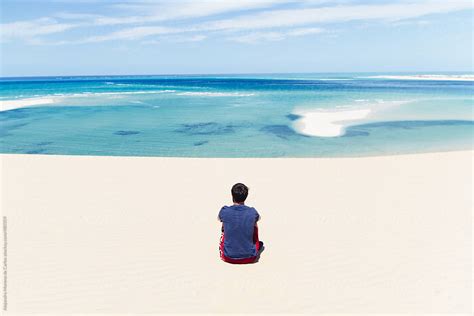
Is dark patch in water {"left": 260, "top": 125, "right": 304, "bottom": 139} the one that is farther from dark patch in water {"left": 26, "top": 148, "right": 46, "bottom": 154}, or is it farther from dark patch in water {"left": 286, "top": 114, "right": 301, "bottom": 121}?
dark patch in water {"left": 26, "top": 148, "right": 46, "bottom": 154}

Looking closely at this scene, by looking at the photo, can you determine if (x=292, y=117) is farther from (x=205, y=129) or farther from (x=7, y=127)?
(x=7, y=127)

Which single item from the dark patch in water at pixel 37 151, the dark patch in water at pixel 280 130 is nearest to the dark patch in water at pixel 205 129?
the dark patch in water at pixel 280 130

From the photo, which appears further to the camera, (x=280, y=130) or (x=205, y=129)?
(x=205, y=129)

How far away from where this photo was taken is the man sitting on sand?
5.12 metres

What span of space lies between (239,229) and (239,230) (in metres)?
0.01

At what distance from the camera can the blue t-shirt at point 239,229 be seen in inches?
201

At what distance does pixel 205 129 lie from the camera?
73.3 ft

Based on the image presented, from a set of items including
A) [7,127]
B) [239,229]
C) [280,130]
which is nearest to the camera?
[239,229]

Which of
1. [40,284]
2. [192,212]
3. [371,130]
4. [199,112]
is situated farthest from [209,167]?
[199,112]

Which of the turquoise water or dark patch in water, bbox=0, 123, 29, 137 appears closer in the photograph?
the turquoise water

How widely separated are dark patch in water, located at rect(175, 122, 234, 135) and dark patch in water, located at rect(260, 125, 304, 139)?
6.02 feet

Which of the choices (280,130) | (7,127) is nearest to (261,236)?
(280,130)

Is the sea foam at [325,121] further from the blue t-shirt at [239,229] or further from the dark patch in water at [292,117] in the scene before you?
the blue t-shirt at [239,229]

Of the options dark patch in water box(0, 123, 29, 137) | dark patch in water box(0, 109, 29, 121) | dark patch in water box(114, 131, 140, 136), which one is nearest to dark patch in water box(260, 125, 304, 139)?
dark patch in water box(114, 131, 140, 136)
